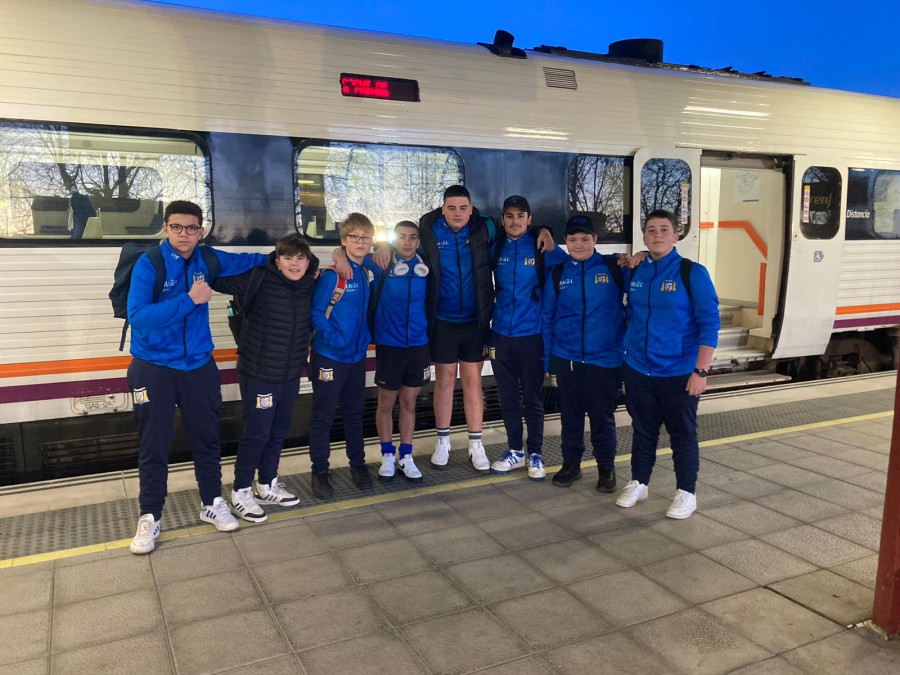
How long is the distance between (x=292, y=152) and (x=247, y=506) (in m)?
2.40

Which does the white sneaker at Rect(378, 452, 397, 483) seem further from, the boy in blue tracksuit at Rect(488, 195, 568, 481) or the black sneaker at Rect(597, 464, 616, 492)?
the black sneaker at Rect(597, 464, 616, 492)

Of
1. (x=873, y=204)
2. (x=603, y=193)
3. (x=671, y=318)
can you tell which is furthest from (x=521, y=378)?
(x=873, y=204)

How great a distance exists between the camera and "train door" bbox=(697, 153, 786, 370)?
23.6ft

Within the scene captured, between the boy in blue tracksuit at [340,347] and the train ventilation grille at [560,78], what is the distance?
2486mm

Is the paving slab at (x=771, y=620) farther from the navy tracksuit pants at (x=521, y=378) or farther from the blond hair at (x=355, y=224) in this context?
the blond hair at (x=355, y=224)

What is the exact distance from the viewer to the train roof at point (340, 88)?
433 cm

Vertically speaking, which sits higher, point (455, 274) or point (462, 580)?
point (455, 274)

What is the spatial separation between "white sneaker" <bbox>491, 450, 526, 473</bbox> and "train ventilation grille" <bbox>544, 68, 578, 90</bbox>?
3.01m

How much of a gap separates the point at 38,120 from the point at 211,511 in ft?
8.32

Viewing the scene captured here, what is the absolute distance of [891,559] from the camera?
285cm

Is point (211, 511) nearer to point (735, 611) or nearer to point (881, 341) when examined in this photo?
point (735, 611)

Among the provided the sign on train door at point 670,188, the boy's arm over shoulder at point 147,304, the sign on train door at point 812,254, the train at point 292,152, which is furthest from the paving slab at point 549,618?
the sign on train door at point 812,254

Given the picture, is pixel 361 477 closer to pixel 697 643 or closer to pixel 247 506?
pixel 247 506

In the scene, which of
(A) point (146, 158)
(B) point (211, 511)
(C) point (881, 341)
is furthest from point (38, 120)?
(C) point (881, 341)
